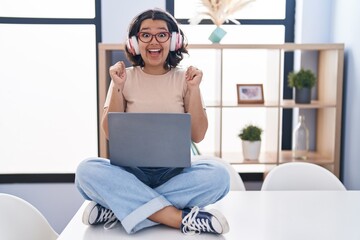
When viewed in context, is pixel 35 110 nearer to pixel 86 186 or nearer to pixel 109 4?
pixel 109 4

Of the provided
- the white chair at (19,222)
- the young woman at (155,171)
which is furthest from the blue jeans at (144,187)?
the white chair at (19,222)

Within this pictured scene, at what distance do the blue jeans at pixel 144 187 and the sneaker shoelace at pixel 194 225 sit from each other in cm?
8

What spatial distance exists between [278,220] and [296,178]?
23.9 inches

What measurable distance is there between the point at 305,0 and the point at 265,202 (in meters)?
1.75

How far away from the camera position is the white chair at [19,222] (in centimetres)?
142

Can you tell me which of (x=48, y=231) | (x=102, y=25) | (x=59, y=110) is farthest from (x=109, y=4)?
(x=48, y=231)

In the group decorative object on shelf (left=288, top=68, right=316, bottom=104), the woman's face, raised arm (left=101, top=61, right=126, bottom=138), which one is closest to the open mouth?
the woman's face

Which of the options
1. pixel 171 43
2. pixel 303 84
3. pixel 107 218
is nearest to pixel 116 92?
pixel 171 43

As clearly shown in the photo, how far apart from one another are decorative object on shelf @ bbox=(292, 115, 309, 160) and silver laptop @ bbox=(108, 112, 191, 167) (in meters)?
1.60

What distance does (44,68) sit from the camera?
294 cm

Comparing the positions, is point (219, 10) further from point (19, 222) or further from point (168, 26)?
point (19, 222)

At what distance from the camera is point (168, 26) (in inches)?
56.8

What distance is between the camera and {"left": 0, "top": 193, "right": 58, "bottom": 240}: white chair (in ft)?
4.65

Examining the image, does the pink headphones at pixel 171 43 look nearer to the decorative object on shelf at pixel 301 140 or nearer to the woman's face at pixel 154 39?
the woman's face at pixel 154 39
